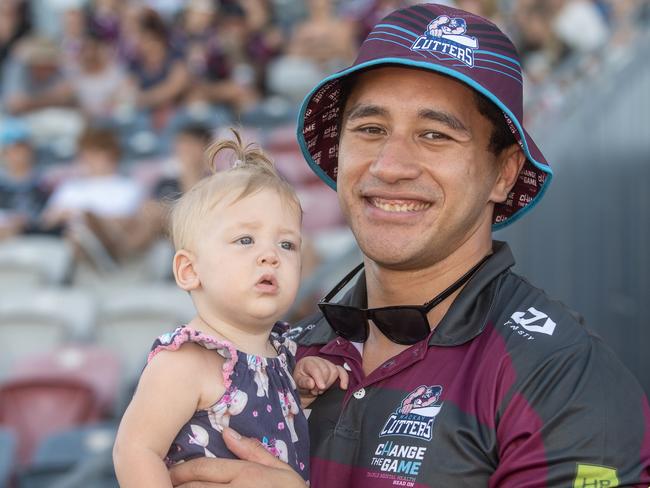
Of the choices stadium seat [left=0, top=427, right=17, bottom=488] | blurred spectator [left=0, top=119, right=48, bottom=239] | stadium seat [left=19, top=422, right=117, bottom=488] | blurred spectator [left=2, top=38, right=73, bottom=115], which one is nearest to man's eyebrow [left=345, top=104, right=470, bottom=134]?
stadium seat [left=19, top=422, right=117, bottom=488]

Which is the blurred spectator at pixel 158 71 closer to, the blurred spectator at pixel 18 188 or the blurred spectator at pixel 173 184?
the blurred spectator at pixel 18 188

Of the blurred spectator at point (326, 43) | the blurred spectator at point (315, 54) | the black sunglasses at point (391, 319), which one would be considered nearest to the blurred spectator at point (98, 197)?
the blurred spectator at point (315, 54)

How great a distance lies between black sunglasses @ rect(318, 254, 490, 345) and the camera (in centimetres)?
235

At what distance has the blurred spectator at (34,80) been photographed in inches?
411

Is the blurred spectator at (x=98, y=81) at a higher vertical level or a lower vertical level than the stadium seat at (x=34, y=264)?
higher

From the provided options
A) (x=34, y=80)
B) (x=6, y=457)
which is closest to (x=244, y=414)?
(x=6, y=457)

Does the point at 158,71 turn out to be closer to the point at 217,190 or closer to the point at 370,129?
the point at 370,129

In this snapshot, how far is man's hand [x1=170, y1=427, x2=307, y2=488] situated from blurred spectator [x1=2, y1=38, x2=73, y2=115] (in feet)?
28.1

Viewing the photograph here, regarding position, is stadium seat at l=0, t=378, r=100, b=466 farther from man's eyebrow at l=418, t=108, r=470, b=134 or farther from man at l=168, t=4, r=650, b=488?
man's eyebrow at l=418, t=108, r=470, b=134

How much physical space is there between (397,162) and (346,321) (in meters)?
0.37

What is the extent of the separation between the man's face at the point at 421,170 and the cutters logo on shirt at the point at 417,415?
Answer: 1.12 feet

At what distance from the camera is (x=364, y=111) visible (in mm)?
2502

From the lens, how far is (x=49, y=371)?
5.70 metres

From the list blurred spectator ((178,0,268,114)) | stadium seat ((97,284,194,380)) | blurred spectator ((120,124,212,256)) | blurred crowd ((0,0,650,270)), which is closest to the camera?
stadium seat ((97,284,194,380))
